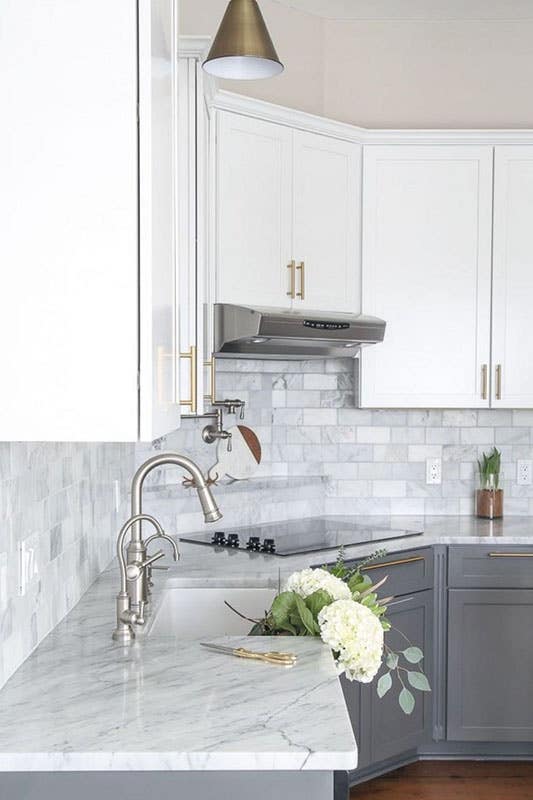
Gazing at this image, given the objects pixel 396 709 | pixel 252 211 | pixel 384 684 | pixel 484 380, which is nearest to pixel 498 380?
pixel 484 380

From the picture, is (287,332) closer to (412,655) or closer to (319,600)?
(319,600)

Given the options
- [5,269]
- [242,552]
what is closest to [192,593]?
[242,552]

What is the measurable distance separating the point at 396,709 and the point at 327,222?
1.90 metres

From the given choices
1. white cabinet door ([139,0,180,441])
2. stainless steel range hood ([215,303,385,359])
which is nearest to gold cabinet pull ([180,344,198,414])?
white cabinet door ([139,0,180,441])

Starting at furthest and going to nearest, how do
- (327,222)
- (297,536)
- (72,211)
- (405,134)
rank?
(405,134) → (327,222) → (297,536) → (72,211)

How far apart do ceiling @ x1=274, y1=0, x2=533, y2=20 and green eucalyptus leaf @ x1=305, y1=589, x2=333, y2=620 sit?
2.87m

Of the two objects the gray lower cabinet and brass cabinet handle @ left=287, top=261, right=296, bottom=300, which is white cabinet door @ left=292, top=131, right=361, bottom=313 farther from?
the gray lower cabinet

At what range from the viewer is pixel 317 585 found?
2098mm

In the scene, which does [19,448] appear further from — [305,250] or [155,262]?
[305,250]

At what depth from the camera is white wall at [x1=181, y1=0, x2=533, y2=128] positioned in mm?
4238

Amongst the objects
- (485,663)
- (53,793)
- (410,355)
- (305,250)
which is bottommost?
(485,663)

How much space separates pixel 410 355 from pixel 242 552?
1.17 metres

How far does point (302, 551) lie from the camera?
333 centimetres

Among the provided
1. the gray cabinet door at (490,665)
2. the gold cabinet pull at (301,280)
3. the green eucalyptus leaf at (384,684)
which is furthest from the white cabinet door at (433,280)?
the green eucalyptus leaf at (384,684)
